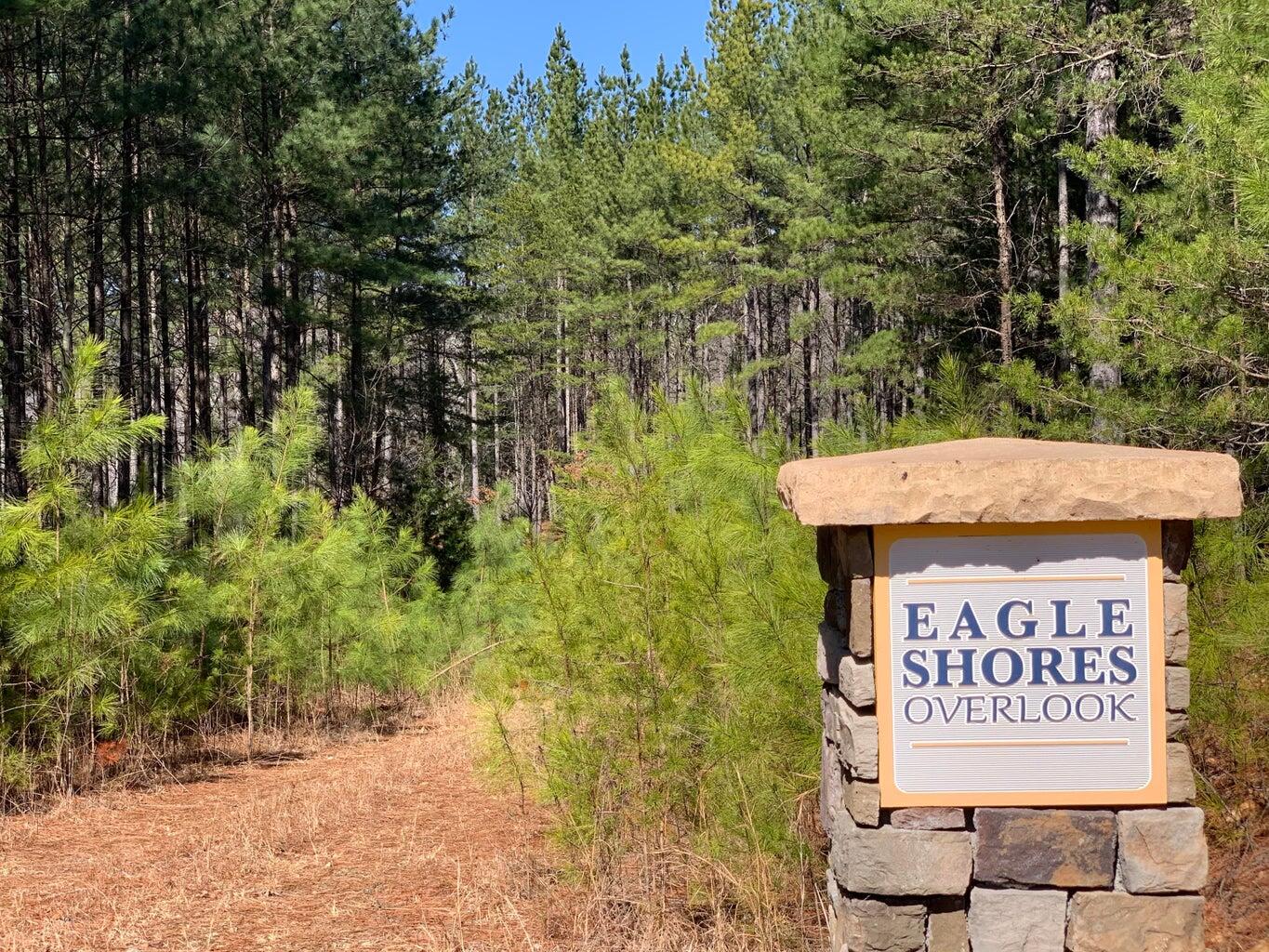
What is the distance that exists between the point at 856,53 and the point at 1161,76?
4.86 meters

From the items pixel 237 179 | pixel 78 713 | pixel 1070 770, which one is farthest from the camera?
pixel 237 179

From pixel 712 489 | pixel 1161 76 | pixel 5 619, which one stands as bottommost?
pixel 5 619

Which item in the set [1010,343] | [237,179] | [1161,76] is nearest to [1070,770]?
[1161,76]

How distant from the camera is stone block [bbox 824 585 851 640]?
330 cm

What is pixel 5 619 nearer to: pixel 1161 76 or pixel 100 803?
pixel 100 803

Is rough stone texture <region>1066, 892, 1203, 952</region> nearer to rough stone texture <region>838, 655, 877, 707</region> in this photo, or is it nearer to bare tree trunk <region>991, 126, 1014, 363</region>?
rough stone texture <region>838, 655, 877, 707</region>

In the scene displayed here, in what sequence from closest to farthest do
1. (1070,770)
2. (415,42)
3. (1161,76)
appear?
(1070,770) → (1161,76) → (415,42)

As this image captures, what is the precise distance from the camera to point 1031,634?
9.73 feet

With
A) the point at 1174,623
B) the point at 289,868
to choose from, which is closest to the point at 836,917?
A: the point at 1174,623

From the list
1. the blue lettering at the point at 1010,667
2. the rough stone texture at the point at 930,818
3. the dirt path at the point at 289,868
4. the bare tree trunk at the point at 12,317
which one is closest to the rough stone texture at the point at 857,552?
the blue lettering at the point at 1010,667

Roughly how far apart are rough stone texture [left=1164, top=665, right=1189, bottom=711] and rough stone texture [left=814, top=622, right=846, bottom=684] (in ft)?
2.85

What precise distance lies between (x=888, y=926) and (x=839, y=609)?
3.00ft

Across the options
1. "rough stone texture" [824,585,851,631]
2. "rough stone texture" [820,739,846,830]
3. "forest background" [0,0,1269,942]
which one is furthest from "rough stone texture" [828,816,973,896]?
"forest background" [0,0,1269,942]

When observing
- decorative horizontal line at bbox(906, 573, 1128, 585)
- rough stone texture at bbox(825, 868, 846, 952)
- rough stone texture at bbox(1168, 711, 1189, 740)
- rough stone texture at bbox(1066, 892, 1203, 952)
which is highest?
decorative horizontal line at bbox(906, 573, 1128, 585)
